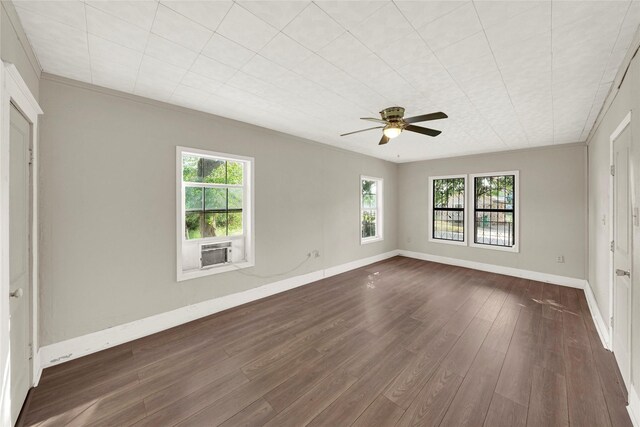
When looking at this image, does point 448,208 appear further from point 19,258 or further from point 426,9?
point 19,258

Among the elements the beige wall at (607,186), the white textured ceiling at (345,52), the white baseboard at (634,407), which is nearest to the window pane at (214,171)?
the white textured ceiling at (345,52)

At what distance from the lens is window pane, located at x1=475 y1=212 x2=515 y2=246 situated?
218 inches

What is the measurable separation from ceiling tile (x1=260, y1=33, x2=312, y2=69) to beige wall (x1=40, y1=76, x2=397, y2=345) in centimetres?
171

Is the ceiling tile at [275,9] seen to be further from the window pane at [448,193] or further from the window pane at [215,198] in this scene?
the window pane at [448,193]

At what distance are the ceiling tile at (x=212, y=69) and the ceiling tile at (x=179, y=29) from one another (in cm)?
19

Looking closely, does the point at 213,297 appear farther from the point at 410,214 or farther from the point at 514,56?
the point at 410,214

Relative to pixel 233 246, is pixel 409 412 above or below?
below

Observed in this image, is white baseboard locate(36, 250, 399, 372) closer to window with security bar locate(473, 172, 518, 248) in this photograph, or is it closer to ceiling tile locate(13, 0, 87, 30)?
ceiling tile locate(13, 0, 87, 30)

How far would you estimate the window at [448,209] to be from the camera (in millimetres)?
6204

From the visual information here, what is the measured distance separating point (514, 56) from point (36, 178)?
13.2 feet

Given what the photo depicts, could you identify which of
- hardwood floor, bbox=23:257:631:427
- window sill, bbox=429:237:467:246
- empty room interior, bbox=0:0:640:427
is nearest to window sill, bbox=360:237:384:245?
window sill, bbox=429:237:467:246

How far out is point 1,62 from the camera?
1415 mm

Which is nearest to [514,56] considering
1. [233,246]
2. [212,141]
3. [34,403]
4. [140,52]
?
[140,52]

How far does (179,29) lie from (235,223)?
2515mm
